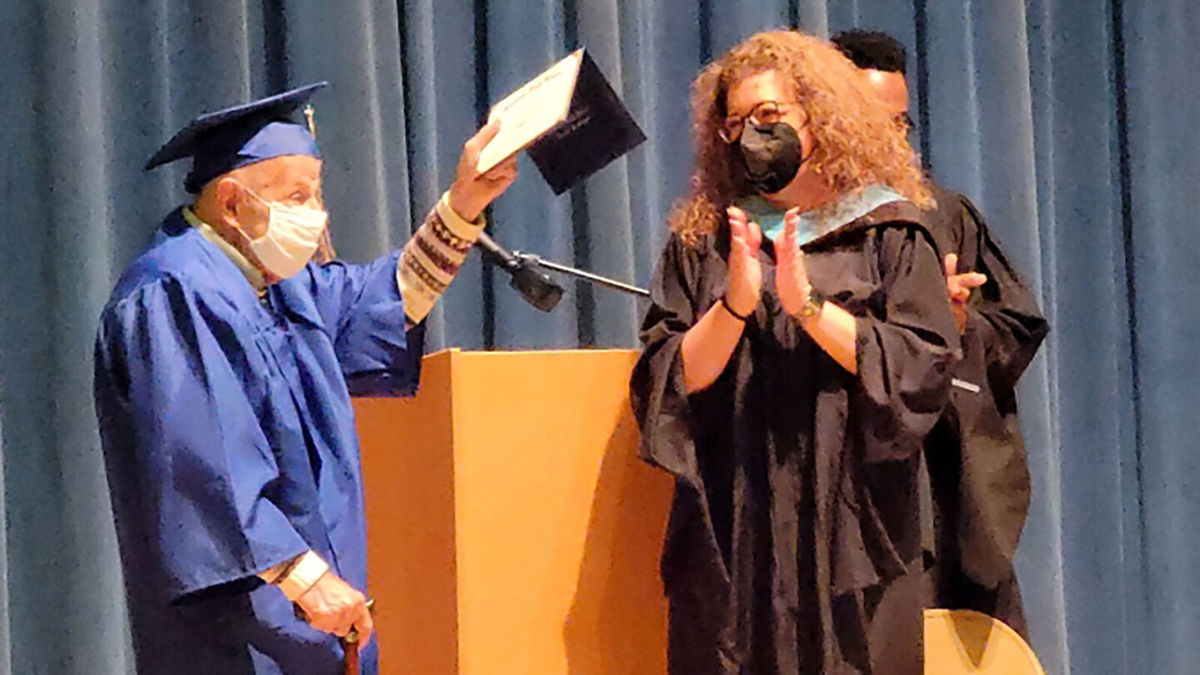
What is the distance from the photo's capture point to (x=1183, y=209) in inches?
107

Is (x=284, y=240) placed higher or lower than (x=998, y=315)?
higher

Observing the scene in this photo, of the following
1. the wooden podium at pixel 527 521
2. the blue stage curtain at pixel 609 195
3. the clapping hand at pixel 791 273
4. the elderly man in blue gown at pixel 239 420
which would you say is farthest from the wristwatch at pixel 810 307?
the blue stage curtain at pixel 609 195

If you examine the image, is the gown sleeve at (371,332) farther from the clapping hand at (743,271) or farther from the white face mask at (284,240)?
the clapping hand at (743,271)

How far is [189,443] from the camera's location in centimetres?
132

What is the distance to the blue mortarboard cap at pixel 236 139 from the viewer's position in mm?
1467

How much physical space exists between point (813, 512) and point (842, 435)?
8cm

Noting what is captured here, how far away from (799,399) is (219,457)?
0.58 metres

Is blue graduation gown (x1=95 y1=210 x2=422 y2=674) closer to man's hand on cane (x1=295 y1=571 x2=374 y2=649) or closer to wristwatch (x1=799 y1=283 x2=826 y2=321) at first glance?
man's hand on cane (x1=295 y1=571 x2=374 y2=649)

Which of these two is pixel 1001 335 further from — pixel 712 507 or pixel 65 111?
pixel 65 111

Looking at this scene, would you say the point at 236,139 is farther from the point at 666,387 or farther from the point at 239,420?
the point at 666,387

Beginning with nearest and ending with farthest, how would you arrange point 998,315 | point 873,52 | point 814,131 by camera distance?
point 814,131
point 998,315
point 873,52

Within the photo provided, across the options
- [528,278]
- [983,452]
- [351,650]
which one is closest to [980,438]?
[983,452]

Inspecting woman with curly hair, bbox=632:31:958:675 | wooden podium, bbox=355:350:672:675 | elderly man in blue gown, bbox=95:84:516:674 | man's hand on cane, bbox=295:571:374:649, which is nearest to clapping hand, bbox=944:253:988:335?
woman with curly hair, bbox=632:31:958:675

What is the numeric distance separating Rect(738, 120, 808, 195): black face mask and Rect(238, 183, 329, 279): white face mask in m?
0.46
